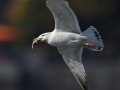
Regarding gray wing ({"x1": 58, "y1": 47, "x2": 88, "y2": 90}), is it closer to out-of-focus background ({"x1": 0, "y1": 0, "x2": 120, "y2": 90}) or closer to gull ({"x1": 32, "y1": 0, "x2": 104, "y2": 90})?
gull ({"x1": 32, "y1": 0, "x2": 104, "y2": 90})

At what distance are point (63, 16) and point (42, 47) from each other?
391 cm

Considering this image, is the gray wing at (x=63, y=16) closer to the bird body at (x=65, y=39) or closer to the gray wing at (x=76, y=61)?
the bird body at (x=65, y=39)


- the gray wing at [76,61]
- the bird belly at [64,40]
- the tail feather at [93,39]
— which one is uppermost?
the bird belly at [64,40]

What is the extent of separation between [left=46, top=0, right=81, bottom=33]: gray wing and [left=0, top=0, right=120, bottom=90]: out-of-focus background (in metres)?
3.05

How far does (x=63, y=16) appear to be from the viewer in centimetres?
548

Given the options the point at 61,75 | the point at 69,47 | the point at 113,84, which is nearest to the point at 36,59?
the point at 61,75

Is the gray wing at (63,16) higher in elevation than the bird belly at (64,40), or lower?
higher

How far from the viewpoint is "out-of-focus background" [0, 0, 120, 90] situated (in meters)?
8.84

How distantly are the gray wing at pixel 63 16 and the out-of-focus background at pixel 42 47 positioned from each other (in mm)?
3047

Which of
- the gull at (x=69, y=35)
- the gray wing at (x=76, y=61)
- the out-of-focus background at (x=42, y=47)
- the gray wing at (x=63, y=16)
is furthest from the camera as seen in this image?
the out-of-focus background at (x=42, y=47)

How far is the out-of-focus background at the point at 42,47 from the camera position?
8.84 m

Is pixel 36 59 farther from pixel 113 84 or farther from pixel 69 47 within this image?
pixel 69 47

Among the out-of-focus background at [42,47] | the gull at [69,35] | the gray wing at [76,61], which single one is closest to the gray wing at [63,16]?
the gull at [69,35]

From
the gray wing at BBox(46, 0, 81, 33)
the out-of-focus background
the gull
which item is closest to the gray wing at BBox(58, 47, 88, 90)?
the gull
